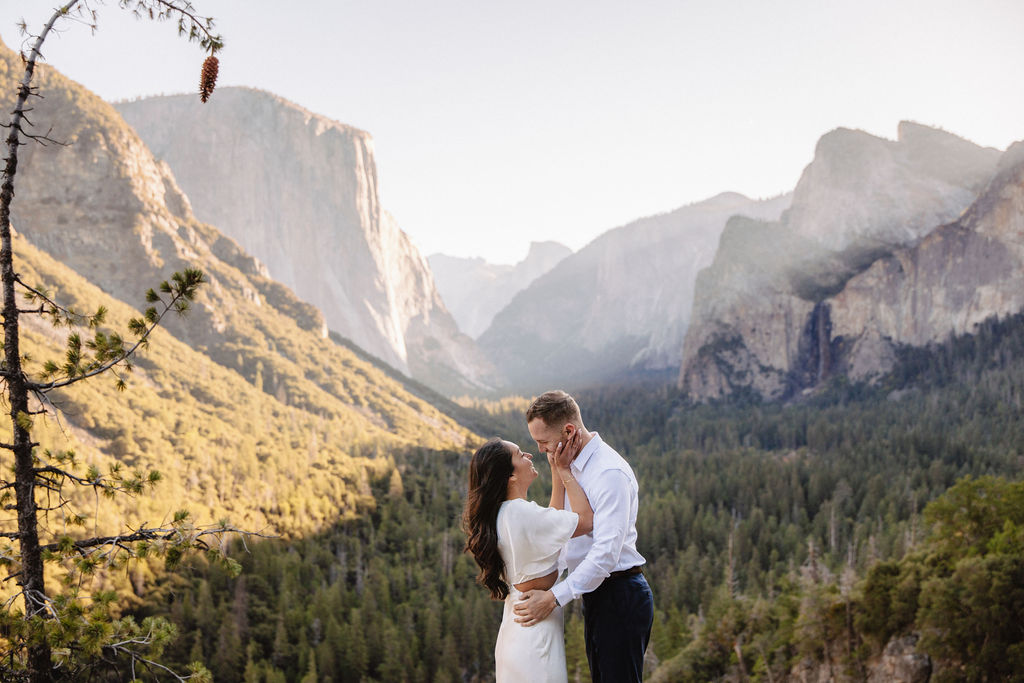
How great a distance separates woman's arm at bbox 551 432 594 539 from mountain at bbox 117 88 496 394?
163m

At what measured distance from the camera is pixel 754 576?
2030 inches

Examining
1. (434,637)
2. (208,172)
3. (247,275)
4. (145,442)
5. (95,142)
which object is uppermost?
(208,172)

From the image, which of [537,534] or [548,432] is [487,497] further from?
[548,432]

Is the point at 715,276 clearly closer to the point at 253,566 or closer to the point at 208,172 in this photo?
the point at 208,172

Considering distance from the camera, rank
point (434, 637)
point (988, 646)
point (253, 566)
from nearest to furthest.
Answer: point (988, 646) → point (434, 637) → point (253, 566)

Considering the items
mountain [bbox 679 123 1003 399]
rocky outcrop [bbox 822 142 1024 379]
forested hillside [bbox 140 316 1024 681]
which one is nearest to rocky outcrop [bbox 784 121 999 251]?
mountain [bbox 679 123 1003 399]

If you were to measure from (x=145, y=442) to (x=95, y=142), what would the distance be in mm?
64297

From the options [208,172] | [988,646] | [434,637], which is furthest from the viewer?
[208,172]

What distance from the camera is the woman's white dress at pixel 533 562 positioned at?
4984mm

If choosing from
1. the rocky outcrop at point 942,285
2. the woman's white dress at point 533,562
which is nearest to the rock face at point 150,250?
the woman's white dress at point 533,562

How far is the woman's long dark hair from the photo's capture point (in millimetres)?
5109

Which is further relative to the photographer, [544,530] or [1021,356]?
[1021,356]

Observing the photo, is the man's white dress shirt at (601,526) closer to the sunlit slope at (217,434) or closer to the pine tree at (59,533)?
the pine tree at (59,533)

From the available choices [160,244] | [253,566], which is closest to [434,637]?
[253,566]
